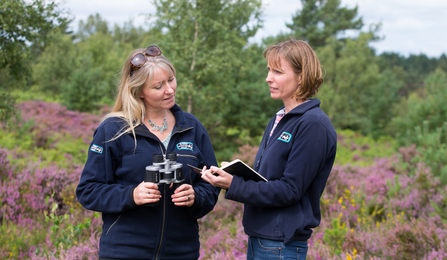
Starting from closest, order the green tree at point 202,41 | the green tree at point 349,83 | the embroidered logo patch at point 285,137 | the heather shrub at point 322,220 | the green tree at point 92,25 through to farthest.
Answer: the embroidered logo patch at point 285,137 < the heather shrub at point 322,220 < the green tree at point 202,41 < the green tree at point 349,83 < the green tree at point 92,25

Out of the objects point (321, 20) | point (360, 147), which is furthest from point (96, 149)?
point (321, 20)

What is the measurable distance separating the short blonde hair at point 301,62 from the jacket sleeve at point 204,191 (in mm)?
739

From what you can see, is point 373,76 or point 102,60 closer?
point 373,76

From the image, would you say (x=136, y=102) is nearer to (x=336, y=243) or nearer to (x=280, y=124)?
(x=280, y=124)

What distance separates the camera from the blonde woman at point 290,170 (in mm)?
1939

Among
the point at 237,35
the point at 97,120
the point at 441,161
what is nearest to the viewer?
the point at 441,161

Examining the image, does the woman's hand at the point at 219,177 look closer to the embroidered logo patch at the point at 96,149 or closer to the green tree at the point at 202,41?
the embroidered logo patch at the point at 96,149

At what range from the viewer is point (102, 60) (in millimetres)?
32500

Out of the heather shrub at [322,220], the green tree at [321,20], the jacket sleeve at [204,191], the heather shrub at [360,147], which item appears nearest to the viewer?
the jacket sleeve at [204,191]

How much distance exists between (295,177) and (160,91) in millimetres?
1041

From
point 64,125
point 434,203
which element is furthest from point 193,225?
point 64,125

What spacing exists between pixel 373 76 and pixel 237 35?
60.4 feet

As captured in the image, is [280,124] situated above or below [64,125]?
above

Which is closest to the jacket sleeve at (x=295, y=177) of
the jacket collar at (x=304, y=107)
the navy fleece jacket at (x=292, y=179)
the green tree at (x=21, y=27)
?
the navy fleece jacket at (x=292, y=179)
